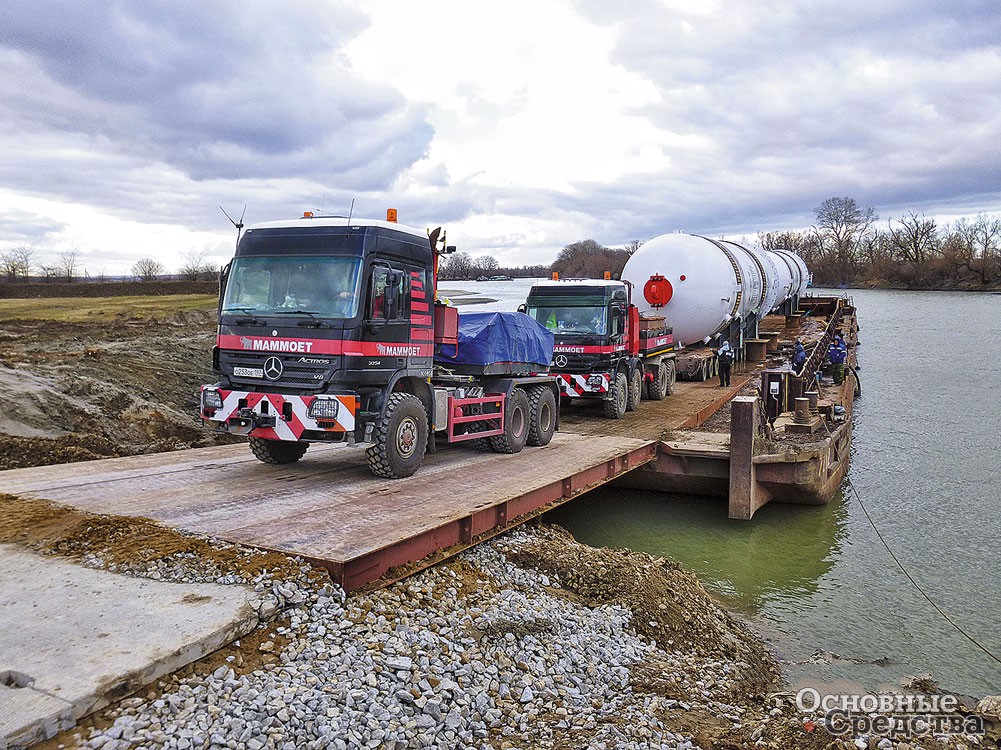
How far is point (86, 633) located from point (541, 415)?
8.31 metres

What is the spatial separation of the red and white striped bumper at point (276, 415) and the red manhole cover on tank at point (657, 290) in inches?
515

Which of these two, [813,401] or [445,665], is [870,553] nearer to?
[813,401]

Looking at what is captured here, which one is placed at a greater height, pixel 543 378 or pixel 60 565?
pixel 543 378

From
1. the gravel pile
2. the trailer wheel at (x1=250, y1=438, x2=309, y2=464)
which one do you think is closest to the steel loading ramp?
the trailer wheel at (x1=250, y1=438, x2=309, y2=464)

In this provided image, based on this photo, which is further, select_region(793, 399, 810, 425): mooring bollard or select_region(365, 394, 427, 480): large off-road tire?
select_region(793, 399, 810, 425): mooring bollard

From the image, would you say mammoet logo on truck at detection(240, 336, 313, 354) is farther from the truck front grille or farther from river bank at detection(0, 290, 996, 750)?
river bank at detection(0, 290, 996, 750)

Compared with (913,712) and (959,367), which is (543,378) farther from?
(959,367)

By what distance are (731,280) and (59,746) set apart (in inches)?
752

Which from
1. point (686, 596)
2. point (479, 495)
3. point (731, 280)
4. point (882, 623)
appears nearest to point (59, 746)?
point (479, 495)

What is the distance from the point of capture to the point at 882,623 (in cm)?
866

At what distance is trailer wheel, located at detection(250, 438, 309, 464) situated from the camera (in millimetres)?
9570

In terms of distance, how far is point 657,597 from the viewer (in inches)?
295

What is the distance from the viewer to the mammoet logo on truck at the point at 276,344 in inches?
320

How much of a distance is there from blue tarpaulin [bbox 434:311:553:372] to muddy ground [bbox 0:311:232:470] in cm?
501
